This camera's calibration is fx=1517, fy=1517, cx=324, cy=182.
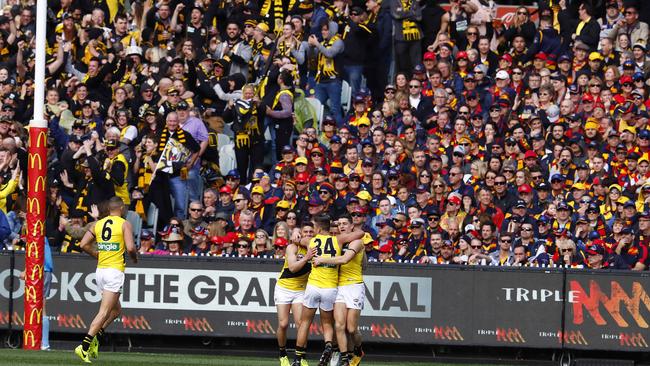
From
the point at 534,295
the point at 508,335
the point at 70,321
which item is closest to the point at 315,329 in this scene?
the point at 508,335

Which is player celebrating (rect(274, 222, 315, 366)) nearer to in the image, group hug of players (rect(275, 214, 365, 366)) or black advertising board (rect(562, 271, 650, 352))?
group hug of players (rect(275, 214, 365, 366))

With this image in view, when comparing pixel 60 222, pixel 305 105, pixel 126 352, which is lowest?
pixel 126 352

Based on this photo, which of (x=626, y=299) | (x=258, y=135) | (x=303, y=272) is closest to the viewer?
(x=303, y=272)

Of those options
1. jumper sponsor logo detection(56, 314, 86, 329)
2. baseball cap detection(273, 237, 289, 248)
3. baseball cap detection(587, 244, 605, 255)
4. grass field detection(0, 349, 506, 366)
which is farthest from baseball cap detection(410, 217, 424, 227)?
jumper sponsor logo detection(56, 314, 86, 329)

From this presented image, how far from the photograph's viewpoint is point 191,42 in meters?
26.5

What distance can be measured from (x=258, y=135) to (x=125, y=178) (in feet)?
7.94

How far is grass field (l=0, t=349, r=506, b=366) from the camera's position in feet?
58.1

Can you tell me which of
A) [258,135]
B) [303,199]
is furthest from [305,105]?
[303,199]

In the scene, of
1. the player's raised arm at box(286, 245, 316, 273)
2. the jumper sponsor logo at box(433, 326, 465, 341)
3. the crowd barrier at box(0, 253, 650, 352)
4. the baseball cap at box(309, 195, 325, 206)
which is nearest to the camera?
the player's raised arm at box(286, 245, 316, 273)

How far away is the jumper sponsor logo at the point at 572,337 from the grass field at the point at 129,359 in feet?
4.83

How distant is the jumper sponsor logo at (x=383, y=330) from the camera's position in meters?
21.2

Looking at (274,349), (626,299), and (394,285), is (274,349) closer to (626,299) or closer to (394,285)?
(394,285)

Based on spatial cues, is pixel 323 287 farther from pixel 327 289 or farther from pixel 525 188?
pixel 525 188

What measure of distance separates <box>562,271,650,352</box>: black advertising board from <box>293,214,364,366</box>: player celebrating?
4.21 metres
